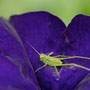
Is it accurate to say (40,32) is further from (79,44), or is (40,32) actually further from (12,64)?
(12,64)

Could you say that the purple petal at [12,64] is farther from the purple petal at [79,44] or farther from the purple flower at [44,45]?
the purple petal at [79,44]

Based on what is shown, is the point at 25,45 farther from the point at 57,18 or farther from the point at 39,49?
the point at 57,18

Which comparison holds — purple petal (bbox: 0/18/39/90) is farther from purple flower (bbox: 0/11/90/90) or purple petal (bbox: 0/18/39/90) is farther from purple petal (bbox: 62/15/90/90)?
purple petal (bbox: 62/15/90/90)

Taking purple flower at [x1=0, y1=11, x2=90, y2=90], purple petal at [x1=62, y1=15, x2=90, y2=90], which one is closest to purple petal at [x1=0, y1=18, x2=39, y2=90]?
purple flower at [x1=0, y1=11, x2=90, y2=90]

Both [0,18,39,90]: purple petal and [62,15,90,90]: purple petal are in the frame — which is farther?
[62,15,90,90]: purple petal

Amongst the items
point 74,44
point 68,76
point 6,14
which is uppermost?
point 6,14

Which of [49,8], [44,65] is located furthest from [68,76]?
[49,8]

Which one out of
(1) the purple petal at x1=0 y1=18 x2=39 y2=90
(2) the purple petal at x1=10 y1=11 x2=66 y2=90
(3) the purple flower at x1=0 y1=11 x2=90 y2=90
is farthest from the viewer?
(2) the purple petal at x1=10 y1=11 x2=66 y2=90

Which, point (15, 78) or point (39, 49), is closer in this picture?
point (15, 78)
